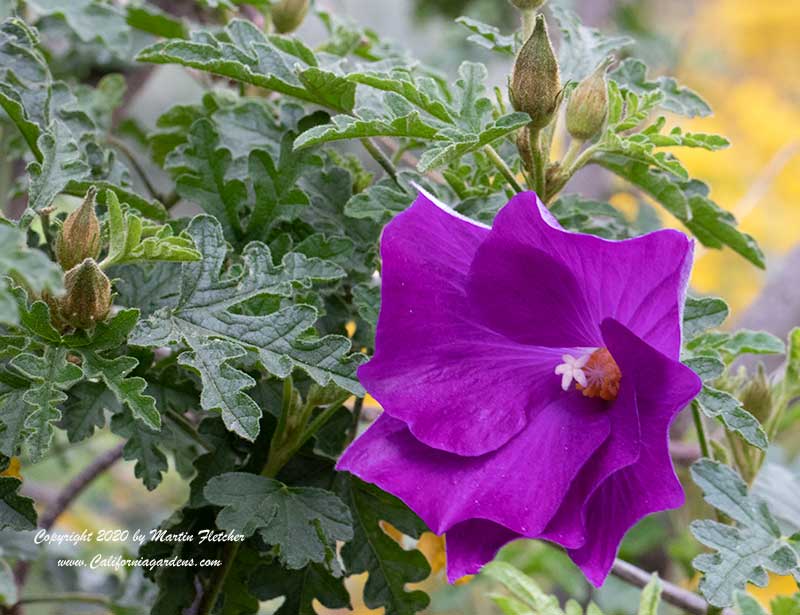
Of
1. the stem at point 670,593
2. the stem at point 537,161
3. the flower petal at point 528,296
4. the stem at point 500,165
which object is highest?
the stem at point 537,161

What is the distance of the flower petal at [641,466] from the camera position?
Result: 19.6 inches

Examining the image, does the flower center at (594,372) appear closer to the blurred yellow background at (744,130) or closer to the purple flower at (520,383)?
the purple flower at (520,383)

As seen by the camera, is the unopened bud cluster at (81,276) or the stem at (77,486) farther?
the stem at (77,486)

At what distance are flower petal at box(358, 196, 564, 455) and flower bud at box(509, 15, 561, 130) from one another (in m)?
0.08

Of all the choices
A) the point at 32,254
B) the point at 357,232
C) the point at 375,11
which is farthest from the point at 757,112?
the point at 32,254

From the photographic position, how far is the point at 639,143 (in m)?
0.58

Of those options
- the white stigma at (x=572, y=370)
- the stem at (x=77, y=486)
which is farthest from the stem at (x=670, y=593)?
the stem at (x=77, y=486)

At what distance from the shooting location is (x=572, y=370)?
57 centimetres

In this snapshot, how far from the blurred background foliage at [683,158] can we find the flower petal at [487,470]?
289 millimetres

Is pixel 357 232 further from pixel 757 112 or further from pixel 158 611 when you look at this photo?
pixel 757 112

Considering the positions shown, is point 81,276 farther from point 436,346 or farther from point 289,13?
point 289,13

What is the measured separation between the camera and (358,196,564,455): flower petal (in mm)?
548

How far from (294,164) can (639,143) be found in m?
0.21

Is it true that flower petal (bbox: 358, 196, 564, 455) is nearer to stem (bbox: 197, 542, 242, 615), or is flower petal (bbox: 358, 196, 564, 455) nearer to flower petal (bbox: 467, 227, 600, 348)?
flower petal (bbox: 467, 227, 600, 348)
